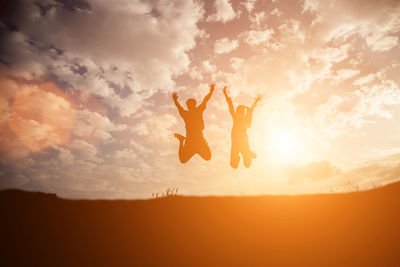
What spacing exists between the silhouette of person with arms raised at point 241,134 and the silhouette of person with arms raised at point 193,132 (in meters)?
1.25

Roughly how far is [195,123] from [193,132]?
1.21 ft

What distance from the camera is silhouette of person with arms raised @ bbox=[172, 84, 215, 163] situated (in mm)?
9039

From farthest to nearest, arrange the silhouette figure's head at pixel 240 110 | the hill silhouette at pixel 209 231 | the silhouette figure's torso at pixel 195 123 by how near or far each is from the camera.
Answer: the silhouette figure's head at pixel 240 110, the silhouette figure's torso at pixel 195 123, the hill silhouette at pixel 209 231

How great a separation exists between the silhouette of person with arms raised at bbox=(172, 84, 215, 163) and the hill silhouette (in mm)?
2982

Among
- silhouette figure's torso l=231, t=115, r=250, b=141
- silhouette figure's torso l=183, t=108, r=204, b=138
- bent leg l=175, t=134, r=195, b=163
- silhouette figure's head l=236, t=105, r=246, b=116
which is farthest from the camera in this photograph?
silhouette figure's head l=236, t=105, r=246, b=116

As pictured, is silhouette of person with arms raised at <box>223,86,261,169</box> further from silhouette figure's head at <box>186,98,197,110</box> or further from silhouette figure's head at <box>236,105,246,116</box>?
silhouette figure's head at <box>186,98,197,110</box>

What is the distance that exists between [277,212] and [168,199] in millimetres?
2762

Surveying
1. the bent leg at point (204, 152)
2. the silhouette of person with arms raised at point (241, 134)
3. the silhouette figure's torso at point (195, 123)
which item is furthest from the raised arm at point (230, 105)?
the bent leg at point (204, 152)

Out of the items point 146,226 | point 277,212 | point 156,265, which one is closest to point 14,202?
point 146,226

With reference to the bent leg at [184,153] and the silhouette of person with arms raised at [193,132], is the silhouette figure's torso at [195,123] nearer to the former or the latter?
the silhouette of person with arms raised at [193,132]

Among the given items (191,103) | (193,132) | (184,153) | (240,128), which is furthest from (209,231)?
(240,128)

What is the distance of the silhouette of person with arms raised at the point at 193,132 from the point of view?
9039 mm

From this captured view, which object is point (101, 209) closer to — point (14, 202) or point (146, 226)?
point (146, 226)

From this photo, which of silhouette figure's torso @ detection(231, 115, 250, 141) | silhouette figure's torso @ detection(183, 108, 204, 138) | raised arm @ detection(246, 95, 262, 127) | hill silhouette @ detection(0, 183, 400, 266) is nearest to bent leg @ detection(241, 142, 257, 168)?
silhouette figure's torso @ detection(231, 115, 250, 141)
